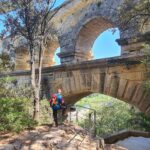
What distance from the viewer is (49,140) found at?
9070mm

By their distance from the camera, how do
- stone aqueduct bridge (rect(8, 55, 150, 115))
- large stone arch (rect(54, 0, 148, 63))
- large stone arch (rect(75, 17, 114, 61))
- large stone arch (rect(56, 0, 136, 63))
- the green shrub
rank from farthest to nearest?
large stone arch (rect(75, 17, 114, 61)) < large stone arch (rect(56, 0, 136, 63)) < large stone arch (rect(54, 0, 148, 63)) < stone aqueduct bridge (rect(8, 55, 150, 115)) < the green shrub

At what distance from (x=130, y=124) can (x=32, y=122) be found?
10.1 metres

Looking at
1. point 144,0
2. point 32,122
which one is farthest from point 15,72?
point 144,0

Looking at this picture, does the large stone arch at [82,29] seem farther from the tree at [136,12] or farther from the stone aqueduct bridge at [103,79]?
the tree at [136,12]

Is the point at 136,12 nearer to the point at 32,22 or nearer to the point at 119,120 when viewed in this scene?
the point at 32,22

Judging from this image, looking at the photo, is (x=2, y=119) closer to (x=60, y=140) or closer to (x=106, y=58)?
(x=60, y=140)

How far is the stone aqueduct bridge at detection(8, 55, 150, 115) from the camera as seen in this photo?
11.4 meters

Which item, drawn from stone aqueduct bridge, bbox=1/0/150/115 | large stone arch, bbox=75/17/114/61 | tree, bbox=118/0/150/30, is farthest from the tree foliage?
tree, bbox=118/0/150/30

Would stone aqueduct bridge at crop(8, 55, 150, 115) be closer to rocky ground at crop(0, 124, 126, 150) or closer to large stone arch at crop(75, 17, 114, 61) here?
large stone arch at crop(75, 17, 114, 61)

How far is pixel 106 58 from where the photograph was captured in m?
12.1

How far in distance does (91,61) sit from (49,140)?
4.63 meters

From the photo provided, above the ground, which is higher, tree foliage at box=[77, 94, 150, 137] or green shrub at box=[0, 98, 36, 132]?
green shrub at box=[0, 98, 36, 132]

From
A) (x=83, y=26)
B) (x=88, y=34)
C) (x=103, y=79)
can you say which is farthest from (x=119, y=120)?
(x=103, y=79)

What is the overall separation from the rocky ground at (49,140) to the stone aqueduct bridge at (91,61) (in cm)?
257
